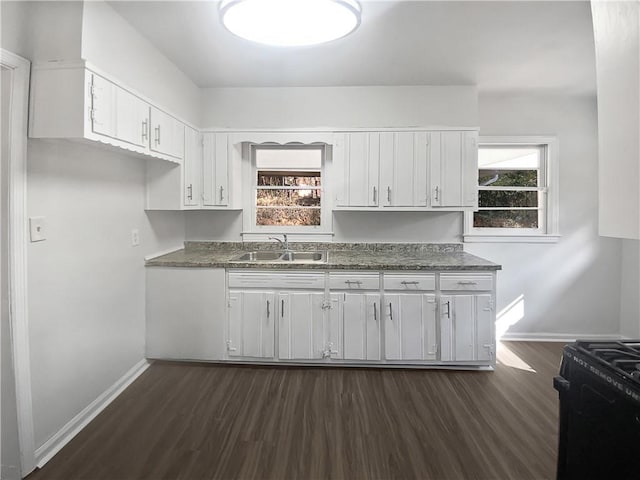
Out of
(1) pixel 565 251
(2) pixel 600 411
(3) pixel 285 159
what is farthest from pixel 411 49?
(1) pixel 565 251

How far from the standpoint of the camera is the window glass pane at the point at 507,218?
12.0 feet

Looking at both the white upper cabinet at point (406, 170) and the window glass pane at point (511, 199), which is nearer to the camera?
the white upper cabinet at point (406, 170)

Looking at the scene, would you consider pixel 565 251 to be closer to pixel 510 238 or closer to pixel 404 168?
pixel 510 238

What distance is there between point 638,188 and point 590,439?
705 millimetres

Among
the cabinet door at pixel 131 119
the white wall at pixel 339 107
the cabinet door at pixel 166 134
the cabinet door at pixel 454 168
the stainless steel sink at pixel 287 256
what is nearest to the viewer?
the cabinet door at pixel 131 119

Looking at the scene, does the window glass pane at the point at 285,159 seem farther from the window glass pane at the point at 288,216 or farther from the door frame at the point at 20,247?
the door frame at the point at 20,247

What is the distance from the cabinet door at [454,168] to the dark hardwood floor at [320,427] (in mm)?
1565

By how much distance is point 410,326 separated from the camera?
2850 millimetres

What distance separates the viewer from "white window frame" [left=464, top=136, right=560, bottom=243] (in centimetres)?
353

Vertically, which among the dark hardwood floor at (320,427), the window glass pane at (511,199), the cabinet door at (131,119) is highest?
the cabinet door at (131,119)

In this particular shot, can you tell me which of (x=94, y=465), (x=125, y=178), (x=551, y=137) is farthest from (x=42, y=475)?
(x=551, y=137)

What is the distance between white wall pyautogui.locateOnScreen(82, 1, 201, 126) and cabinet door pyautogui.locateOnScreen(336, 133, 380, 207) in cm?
151

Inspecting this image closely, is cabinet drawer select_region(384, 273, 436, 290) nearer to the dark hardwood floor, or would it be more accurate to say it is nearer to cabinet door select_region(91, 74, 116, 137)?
the dark hardwood floor

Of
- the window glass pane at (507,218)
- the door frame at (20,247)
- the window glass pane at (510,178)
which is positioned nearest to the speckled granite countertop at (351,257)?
the window glass pane at (507,218)
